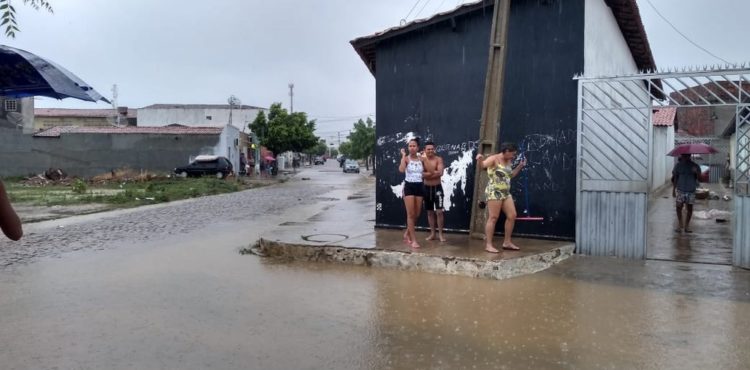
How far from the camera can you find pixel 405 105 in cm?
955

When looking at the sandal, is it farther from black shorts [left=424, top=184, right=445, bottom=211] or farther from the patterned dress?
black shorts [left=424, top=184, right=445, bottom=211]

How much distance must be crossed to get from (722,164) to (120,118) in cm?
5032

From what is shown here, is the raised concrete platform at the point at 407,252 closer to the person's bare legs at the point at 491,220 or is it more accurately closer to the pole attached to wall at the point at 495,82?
the person's bare legs at the point at 491,220

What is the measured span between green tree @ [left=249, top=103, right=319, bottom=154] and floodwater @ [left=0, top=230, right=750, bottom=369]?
120 ft

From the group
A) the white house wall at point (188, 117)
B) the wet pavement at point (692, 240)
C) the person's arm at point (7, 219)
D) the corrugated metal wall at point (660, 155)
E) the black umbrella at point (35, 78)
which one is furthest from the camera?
the white house wall at point (188, 117)

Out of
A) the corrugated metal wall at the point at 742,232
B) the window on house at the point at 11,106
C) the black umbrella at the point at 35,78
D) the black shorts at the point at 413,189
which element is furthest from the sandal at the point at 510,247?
the window on house at the point at 11,106

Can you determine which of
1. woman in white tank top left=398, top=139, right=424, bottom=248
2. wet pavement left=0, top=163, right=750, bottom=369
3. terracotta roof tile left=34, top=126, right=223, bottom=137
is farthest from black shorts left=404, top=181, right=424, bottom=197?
terracotta roof tile left=34, top=126, right=223, bottom=137

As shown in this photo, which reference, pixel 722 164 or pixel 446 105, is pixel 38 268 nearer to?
pixel 446 105

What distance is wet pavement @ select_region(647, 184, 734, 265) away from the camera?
24.8 ft

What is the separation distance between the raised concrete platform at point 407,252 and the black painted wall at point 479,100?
0.70 meters

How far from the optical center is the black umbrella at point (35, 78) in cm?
463

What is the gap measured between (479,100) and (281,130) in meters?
35.6

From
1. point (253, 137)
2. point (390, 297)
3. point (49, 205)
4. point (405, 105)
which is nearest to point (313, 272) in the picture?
point (390, 297)

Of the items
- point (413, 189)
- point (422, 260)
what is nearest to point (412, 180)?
point (413, 189)
